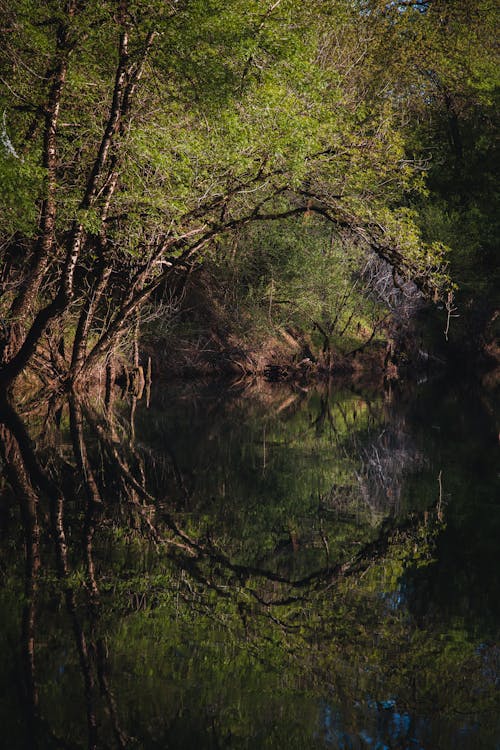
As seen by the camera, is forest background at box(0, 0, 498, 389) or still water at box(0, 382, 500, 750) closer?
still water at box(0, 382, 500, 750)

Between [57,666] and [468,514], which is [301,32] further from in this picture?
[57,666]

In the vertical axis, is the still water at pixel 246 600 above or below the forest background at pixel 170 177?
below

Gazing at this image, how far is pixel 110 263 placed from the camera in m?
21.8

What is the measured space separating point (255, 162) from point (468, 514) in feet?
45.0

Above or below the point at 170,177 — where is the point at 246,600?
below

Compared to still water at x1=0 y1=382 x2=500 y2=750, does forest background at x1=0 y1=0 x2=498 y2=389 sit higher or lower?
higher

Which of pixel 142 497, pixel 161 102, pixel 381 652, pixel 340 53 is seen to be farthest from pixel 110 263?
pixel 340 53

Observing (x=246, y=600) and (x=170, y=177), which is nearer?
(x=246, y=600)

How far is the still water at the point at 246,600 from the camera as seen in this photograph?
4.27 meters

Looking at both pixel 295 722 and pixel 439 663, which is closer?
pixel 295 722

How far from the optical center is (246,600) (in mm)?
6281

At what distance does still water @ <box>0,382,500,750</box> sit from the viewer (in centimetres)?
427

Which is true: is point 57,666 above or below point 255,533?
below

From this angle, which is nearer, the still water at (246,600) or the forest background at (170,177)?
the still water at (246,600)
